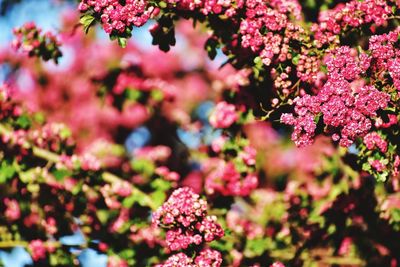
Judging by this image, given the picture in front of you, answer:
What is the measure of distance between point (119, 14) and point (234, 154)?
156 cm

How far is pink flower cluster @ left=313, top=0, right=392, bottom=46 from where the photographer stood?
9.61 ft

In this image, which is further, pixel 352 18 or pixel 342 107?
pixel 352 18

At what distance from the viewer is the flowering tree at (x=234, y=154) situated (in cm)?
263

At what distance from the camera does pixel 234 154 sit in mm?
3898

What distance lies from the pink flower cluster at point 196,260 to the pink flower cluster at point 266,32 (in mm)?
927

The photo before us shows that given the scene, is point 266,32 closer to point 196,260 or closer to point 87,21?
point 87,21

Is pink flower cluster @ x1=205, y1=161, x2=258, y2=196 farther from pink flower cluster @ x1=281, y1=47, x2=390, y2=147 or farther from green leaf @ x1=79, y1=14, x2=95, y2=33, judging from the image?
green leaf @ x1=79, y1=14, x2=95, y2=33

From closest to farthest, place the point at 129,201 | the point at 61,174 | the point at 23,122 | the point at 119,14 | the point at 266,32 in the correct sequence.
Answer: the point at 119,14 < the point at 266,32 < the point at 61,174 < the point at 129,201 < the point at 23,122

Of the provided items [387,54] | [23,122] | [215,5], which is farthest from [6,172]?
[387,54]

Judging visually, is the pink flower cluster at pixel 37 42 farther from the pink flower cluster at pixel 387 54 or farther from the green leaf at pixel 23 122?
the pink flower cluster at pixel 387 54

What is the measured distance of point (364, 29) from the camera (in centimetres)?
308

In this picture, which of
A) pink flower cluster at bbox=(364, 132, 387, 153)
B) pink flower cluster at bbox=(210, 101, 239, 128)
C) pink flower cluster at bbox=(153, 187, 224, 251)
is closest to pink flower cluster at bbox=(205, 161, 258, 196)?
pink flower cluster at bbox=(210, 101, 239, 128)

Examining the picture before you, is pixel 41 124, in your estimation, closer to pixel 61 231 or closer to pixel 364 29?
pixel 61 231

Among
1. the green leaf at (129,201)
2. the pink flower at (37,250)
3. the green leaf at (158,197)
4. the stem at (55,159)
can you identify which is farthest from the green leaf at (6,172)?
the green leaf at (158,197)
